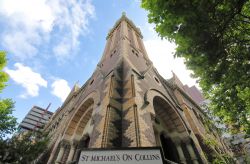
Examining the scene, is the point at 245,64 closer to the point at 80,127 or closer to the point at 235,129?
the point at 235,129

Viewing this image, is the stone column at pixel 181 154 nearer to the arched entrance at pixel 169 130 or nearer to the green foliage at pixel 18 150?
the arched entrance at pixel 169 130

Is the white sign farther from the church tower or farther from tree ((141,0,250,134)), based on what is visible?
tree ((141,0,250,134))

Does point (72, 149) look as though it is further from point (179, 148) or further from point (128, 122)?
point (179, 148)

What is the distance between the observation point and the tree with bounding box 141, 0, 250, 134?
16.7 ft

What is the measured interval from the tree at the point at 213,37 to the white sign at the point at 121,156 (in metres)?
3.96

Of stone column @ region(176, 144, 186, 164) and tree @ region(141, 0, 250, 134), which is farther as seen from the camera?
stone column @ region(176, 144, 186, 164)

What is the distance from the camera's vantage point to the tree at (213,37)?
16.7 ft

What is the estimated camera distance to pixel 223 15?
17.4 feet

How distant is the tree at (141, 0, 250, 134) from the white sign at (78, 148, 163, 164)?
13.0 ft

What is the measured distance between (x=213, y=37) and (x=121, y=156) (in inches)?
178

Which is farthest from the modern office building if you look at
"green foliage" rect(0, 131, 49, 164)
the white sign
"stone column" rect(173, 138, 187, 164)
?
the white sign

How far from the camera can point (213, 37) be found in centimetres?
531

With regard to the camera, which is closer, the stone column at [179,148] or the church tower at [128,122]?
the church tower at [128,122]

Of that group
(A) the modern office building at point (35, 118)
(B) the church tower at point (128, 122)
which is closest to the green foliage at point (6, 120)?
(B) the church tower at point (128, 122)
